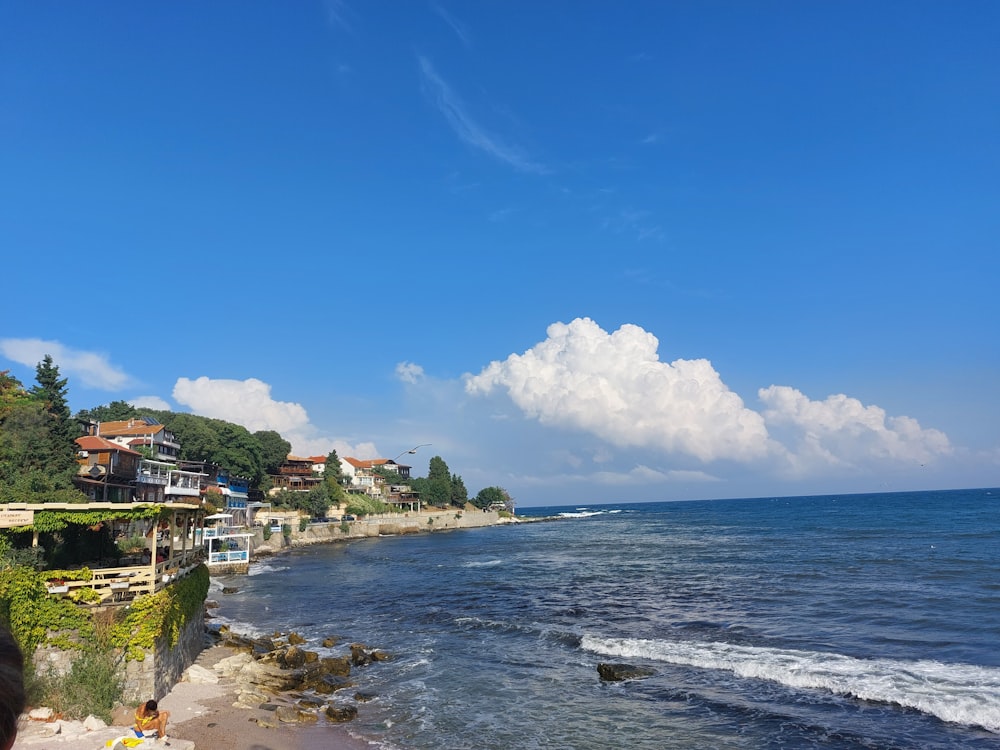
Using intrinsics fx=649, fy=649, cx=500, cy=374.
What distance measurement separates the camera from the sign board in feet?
62.6

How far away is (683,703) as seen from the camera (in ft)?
71.8

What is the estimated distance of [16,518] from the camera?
1923cm

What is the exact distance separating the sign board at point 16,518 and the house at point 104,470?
36.4 m

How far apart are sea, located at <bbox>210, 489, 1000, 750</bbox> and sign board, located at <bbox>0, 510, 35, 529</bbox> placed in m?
10.8

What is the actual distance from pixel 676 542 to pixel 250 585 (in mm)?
52891

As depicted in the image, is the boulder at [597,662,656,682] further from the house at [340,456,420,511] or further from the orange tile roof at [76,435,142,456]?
the house at [340,456,420,511]

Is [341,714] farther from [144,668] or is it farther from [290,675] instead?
[144,668]

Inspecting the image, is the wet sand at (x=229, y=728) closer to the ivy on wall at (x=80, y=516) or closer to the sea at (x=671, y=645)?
the sea at (x=671, y=645)

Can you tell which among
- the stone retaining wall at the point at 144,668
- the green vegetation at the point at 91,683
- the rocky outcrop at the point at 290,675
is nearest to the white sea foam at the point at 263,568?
the rocky outcrop at the point at 290,675

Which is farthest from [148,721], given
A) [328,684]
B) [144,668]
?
[328,684]

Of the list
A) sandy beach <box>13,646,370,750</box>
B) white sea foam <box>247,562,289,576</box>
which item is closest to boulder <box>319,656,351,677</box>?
sandy beach <box>13,646,370,750</box>

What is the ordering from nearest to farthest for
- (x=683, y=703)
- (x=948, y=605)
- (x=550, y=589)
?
(x=683, y=703) → (x=948, y=605) → (x=550, y=589)

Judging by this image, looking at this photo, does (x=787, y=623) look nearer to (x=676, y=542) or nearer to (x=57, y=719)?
(x=57, y=719)

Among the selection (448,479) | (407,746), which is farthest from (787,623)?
(448,479)
